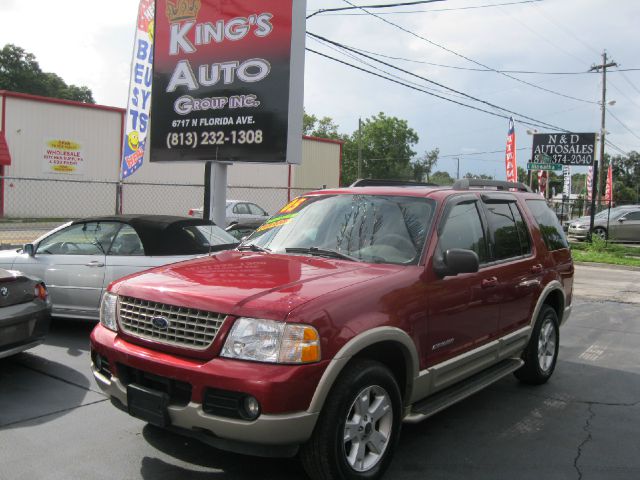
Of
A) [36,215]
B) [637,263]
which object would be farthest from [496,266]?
[36,215]

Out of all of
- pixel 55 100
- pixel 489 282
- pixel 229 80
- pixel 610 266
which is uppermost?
pixel 55 100

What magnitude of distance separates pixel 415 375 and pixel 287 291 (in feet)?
3.49

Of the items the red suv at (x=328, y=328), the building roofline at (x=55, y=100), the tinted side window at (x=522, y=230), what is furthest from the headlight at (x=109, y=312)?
the building roofline at (x=55, y=100)

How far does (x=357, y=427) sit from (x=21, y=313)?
3.40 metres

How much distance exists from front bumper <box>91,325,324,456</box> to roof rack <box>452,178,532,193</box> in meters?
2.38

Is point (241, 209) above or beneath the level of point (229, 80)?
beneath

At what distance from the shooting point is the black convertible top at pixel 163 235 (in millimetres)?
6773

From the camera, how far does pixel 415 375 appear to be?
3670 millimetres

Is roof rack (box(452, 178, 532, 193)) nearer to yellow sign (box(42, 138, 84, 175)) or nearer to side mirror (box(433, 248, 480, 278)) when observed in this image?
side mirror (box(433, 248, 480, 278))

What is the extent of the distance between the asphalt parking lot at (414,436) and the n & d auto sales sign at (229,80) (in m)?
4.46

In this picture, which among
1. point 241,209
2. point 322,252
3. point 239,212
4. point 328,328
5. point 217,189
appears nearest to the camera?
point 328,328

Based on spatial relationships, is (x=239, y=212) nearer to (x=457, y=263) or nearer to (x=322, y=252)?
(x=322, y=252)

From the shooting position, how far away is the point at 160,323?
331 cm

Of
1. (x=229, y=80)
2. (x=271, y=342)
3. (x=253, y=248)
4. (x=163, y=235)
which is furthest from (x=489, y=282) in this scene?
(x=229, y=80)
